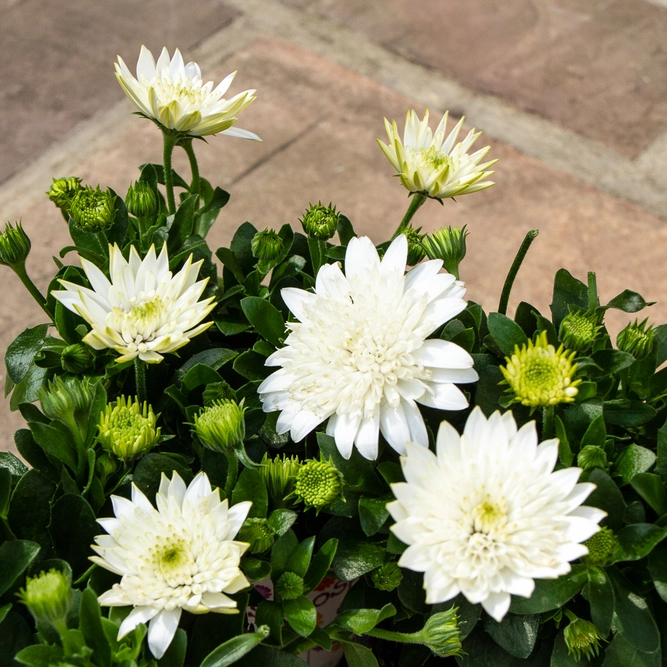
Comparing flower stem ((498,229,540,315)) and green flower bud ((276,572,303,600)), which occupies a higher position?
flower stem ((498,229,540,315))

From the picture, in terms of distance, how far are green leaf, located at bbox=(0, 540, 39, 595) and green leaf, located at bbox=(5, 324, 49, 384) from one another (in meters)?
0.24

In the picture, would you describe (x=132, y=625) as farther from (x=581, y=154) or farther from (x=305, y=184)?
(x=581, y=154)

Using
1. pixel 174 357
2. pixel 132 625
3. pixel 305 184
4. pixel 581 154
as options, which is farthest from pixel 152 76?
pixel 581 154

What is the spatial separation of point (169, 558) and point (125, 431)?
0.42 ft

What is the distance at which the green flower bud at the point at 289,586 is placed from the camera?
28.0 inches

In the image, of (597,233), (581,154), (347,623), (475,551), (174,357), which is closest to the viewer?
(475,551)

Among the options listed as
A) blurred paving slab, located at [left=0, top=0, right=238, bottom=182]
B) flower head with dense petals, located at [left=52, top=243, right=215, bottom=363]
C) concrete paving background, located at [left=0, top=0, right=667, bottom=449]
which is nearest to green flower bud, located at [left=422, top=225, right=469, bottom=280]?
flower head with dense petals, located at [left=52, top=243, right=215, bottom=363]

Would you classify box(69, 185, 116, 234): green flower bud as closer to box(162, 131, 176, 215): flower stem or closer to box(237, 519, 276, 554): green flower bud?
box(162, 131, 176, 215): flower stem

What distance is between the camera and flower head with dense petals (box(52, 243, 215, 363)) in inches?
28.9

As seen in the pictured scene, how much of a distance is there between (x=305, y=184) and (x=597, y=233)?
0.73m

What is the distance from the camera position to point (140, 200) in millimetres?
901

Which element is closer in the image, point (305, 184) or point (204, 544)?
point (204, 544)

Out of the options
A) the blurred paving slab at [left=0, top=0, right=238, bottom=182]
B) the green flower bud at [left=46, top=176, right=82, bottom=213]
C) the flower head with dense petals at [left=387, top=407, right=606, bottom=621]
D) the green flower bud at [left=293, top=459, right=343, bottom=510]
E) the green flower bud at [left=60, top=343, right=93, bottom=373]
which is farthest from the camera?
the blurred paving slab at [left=0, top=0, right=238, bottom=182]

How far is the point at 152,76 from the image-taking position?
943mm
